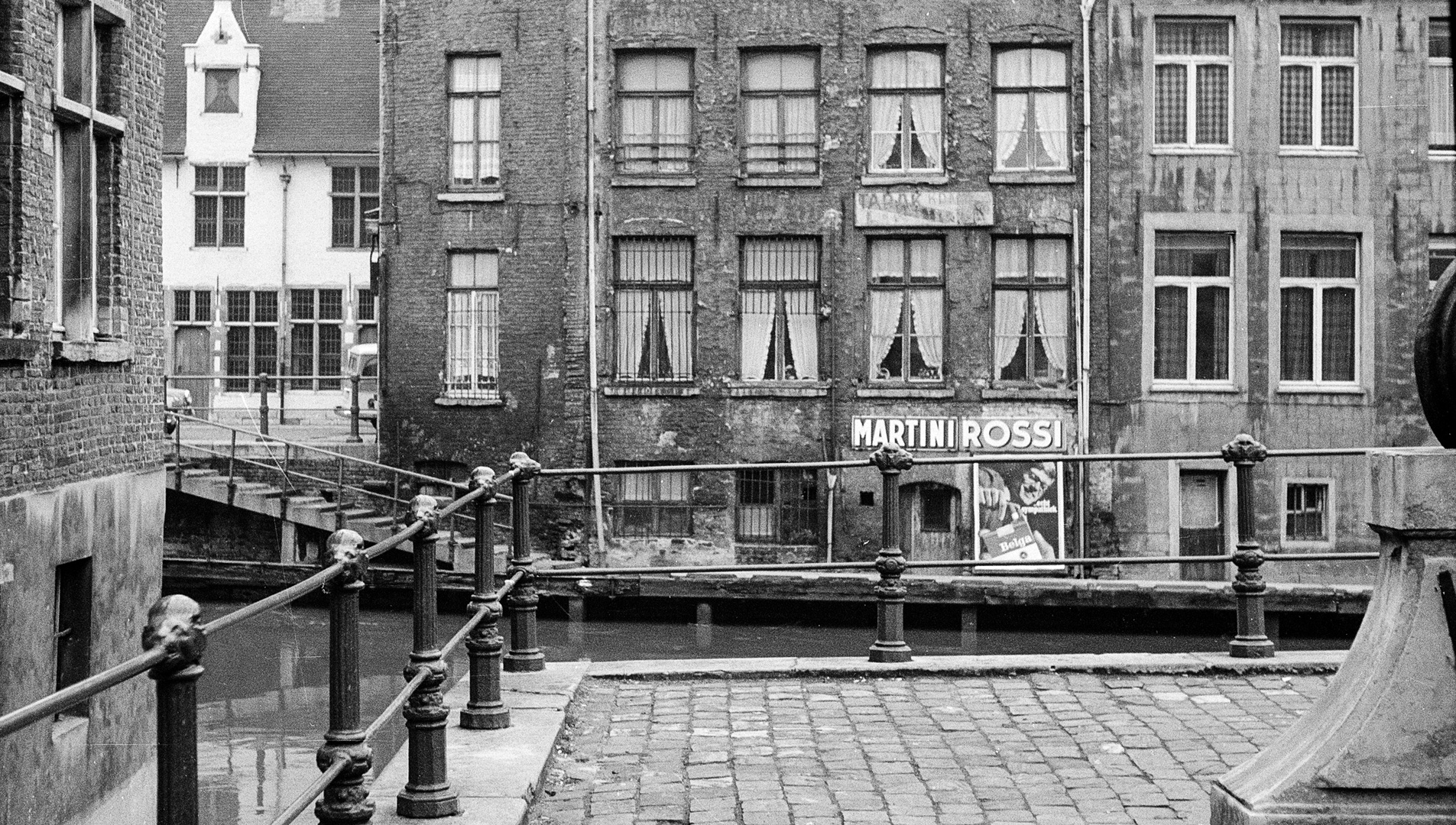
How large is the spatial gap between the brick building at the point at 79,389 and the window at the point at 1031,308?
1380cm

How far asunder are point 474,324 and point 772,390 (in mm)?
4815

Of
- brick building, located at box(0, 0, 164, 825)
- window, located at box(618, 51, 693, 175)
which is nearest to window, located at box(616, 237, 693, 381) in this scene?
window, located at box(618, 51, 693, 175)

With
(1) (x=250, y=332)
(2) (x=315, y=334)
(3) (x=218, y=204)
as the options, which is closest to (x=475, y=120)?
(2) (x=315, y=334)

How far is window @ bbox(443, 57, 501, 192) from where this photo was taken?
25812 mm

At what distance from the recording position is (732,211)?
24.9 meters

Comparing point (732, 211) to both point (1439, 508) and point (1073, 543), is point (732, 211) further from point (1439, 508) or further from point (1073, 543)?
point (1439, 508)

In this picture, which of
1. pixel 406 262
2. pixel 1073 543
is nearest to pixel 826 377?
pixel 1073 543

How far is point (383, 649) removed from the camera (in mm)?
21922

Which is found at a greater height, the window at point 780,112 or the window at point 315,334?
the window at point 780,112

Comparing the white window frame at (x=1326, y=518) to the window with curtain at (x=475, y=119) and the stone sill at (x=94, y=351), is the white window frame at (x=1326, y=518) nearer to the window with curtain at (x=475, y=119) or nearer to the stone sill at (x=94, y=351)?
the window with curtain at (x=475, y=119)

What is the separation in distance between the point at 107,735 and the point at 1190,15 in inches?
726

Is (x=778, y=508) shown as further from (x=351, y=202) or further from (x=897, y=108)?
(x=351, y=202)

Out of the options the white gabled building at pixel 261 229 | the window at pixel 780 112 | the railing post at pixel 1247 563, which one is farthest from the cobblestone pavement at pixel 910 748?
the white gabled building at pixel 261 229

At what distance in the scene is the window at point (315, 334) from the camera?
123 feet
